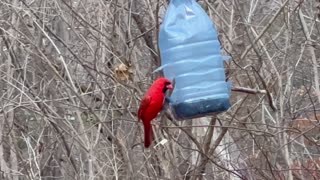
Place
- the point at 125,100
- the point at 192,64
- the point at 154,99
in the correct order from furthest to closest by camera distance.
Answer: the point at 125,100
the point at 192,64
the point at 154,99

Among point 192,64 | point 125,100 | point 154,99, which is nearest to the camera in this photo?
point 154,99

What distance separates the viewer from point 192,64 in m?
3.44

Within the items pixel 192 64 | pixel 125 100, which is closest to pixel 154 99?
pixel 192 64

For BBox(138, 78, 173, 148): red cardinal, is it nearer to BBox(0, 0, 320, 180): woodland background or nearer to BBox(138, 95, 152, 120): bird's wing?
BBox(138, 95, 152, 120): bird's wing

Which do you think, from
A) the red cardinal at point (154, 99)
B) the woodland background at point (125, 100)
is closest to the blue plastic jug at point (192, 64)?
the red cardinal at point (154, 99)

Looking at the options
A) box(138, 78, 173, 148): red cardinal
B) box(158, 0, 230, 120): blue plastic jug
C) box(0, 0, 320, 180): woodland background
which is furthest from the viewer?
box(0, 0, 320, 180): woodland background

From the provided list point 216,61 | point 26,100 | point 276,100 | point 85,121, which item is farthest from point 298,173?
point 216,61

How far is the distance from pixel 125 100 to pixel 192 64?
5.11 feet

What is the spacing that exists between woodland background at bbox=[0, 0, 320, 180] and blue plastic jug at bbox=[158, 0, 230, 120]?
3.16ft

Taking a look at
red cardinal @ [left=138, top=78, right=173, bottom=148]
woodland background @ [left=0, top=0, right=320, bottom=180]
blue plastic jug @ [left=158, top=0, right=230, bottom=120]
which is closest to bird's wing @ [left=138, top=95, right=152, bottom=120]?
red cardinal @ [left=138, top=78, right=173, bottom=148]

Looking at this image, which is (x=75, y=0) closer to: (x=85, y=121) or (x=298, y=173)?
(x=85, y=121)

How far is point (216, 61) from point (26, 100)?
2411 millimetres

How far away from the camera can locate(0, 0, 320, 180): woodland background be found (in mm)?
4844

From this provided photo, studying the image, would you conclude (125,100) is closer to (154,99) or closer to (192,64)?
(192,64)
